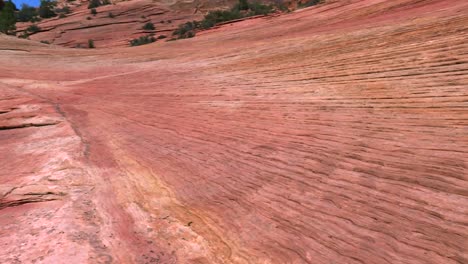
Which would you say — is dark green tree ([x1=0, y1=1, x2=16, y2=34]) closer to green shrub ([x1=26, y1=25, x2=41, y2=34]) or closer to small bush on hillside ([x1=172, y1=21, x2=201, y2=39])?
green shrub ([x1=26, y1=25, x2=41, y2=34])

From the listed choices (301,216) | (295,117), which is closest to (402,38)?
(295,117)

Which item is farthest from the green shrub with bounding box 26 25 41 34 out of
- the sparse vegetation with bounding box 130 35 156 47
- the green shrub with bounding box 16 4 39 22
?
the sparse vegetation with bounding box 130 35 156 47

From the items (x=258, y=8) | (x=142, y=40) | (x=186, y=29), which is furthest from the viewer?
(x=258, y=8)

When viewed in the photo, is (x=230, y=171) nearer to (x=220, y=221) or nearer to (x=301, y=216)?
(x=220, y=221)

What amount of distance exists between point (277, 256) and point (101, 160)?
2.36 metres

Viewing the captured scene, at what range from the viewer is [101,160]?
4137 millimetres

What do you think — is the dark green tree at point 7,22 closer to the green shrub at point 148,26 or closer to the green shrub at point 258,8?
the green shrub at point 148,26

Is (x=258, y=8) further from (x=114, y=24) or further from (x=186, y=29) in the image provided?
(x=114, y=24)

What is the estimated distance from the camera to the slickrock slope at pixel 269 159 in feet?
8.29

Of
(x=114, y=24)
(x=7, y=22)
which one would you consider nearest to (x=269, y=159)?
(x=114, y=24)

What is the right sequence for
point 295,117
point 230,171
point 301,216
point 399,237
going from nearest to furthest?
point 399,237 → point 301,216 → point 230,171 → point 295,117

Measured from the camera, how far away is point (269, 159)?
361 centimetres

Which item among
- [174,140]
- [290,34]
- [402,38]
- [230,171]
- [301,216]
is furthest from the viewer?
[290,34]

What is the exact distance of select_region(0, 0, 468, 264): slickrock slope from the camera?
8.29ft
